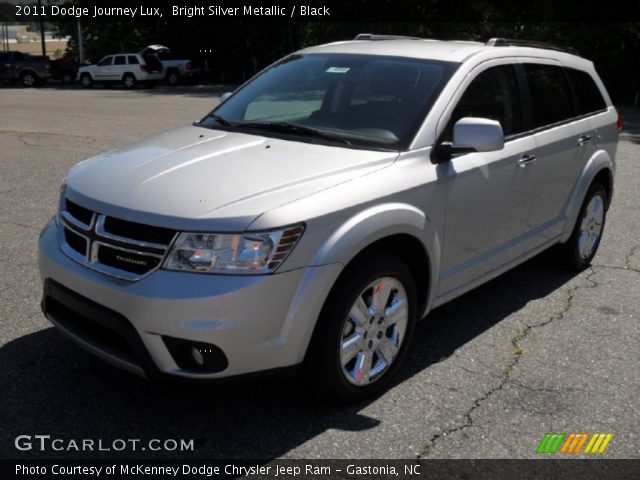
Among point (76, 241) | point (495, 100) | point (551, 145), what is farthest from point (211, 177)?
point (551, 145)

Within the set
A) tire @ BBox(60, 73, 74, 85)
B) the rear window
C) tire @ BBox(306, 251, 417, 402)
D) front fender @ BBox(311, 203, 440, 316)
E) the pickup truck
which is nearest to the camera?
front fender @ BBox(311, 203, 440, 316)

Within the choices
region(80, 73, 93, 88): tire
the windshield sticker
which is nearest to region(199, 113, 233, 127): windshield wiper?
the windshield sticker

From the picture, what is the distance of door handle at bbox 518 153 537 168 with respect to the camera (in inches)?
184

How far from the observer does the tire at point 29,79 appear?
3419cm

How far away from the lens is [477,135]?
3.91m

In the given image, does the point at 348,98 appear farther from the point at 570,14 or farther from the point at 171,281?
the point at 570,14

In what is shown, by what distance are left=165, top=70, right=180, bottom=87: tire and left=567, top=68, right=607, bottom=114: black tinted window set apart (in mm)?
29804

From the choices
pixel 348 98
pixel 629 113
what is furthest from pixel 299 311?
pixel 629 113

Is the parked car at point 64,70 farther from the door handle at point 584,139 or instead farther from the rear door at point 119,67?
the door handle at point 584,139

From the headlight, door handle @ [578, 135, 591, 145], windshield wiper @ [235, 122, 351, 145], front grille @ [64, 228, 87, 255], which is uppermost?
windshield wiper @ [235, 122, 351, 145]

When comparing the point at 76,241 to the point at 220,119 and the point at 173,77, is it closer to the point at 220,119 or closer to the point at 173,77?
the point at 220,119

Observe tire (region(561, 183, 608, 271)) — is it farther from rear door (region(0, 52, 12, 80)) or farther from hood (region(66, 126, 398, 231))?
rear door (region(0, 52, 12, 80))

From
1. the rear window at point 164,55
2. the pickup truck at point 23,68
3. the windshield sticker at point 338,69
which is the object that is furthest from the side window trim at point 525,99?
the pickup truck at point 23,68

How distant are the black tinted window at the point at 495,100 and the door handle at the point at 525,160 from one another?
0.17m
